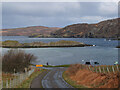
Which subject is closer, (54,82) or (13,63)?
(54,82)

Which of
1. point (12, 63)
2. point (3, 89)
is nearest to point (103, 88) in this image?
point (3, 89)

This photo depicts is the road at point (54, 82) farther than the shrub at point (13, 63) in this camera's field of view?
No

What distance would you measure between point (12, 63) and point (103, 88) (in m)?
27.2

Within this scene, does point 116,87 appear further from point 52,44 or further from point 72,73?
point 52,44

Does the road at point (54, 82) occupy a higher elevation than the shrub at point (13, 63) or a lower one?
lower

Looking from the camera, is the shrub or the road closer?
the road

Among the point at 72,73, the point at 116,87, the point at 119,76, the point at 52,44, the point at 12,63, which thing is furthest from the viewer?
the point at 52,44

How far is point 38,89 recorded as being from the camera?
25922 millimetres

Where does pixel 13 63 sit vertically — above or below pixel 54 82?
above

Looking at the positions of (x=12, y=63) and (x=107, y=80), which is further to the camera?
(x=12, y=63)

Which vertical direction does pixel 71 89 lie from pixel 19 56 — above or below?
below

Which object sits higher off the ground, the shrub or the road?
the shrub

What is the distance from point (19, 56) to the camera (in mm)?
46406

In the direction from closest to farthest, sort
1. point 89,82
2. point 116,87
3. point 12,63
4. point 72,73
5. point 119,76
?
point 116,87
point 119,76
point 89,82
point 72,73
point 12,63
